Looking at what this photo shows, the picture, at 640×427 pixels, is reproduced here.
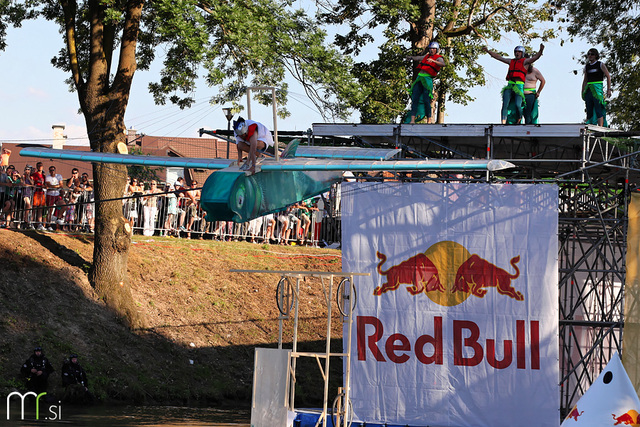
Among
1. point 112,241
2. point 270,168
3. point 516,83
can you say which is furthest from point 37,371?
point 516,83

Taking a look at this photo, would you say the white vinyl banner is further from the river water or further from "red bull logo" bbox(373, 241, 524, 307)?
the river water

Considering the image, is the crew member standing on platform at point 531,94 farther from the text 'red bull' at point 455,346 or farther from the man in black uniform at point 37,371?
the man in black uniform at point 37,371

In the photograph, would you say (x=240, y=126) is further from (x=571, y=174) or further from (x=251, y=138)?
(x=571, y=174)

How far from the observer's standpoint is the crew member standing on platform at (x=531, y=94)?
57.7 ft

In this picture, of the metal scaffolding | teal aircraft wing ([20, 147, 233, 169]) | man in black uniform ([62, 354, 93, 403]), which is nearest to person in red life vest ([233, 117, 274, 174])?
teal aircraft wing ([20, 147, 233, 169])

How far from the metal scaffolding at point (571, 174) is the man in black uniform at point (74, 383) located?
21.8 feet

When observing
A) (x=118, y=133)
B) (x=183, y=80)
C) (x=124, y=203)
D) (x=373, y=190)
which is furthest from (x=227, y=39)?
(x=124, y=203)

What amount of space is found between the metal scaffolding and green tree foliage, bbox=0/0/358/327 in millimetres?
2012

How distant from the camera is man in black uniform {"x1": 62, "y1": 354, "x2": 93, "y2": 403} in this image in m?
18.0

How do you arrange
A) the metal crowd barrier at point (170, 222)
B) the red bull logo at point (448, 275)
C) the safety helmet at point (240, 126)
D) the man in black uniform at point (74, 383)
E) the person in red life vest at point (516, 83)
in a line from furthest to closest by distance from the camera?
the metal crowd barrier at point (170, 222), the man in black uniform at point (74, 383), the person in red life vest at point (516, 83), the red bull logo at point (448, 275), the safety helmet at point (240, 126)

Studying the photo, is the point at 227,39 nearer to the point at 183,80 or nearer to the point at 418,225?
the point at 183,80

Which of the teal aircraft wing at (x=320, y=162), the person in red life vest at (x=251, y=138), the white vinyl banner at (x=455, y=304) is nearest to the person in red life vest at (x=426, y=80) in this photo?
the white vinyl banner at (x=455, y=304)

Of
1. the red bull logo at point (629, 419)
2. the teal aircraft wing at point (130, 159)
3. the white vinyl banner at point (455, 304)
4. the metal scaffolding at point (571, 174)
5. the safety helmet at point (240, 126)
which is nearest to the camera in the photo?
the red bull logo at point (629, 419)

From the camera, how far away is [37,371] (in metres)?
17.6
